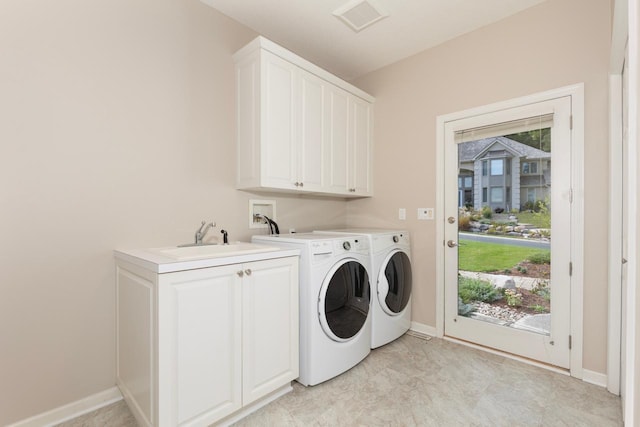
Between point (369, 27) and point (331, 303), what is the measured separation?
2199mm

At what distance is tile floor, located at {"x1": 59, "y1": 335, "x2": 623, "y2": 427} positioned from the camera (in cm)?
160

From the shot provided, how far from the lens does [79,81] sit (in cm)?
167

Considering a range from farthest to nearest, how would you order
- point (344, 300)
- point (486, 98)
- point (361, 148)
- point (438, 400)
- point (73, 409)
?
1. point (361, 148)
2. point (486, 98)
3. point (344, 300)
4. point (438, 400)
5. point (73, 409)

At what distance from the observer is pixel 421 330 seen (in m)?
2.77

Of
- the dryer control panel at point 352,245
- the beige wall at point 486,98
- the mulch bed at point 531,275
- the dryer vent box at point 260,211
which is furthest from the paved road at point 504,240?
the dryer vent box at point 260,211

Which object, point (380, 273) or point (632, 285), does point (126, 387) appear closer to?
point (380, 273)

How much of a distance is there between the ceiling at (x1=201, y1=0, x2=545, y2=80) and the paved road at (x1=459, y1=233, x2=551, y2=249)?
5.66 ft

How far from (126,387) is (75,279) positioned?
2.18ft

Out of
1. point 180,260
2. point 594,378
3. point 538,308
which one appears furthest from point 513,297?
point 180,260

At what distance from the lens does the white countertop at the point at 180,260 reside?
1.33m

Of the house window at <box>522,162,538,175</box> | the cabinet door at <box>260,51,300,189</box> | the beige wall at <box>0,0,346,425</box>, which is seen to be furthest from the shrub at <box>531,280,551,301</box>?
the beige wall at <box>0,0,346,425</box>

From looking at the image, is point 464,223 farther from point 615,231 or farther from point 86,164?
point 86,164

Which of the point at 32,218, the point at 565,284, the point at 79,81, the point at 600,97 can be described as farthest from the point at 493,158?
the point at 32,218

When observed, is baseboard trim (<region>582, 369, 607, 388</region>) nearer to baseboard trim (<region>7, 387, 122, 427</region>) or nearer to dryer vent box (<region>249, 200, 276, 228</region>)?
dryer vent box (<region>249, 200, 276, 228</region>)
